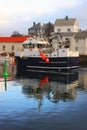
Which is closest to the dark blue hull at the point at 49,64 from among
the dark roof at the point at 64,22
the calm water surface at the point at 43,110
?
the calm water surface at the point at 43,110

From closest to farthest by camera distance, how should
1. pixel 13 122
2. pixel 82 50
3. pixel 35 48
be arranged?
pixel 13 122, pixel 35 48, pixel 82 50

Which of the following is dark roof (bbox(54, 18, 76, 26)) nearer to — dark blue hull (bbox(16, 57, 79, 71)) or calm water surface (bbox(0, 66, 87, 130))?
dark blue hull (bbox(16, 57, 79, 71))

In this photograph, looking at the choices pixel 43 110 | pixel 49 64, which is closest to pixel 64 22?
pixel 49 64

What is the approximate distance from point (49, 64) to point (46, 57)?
3.34ft

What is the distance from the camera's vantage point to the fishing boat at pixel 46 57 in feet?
165

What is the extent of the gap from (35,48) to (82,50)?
1668 inches

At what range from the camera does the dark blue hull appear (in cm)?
5034

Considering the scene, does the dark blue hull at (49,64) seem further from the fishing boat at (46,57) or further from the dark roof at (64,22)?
the dark roof at (64,22)

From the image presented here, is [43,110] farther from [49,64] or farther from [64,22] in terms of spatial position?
[64,22]

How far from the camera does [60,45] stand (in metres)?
54.6

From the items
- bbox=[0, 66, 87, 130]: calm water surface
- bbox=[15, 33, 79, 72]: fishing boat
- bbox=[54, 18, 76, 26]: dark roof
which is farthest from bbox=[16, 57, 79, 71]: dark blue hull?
bbox=[54, 18, 76, 26]: dark roof

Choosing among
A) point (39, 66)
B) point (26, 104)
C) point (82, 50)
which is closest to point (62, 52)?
point (39, 66)

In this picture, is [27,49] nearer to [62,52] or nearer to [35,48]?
[35,48]

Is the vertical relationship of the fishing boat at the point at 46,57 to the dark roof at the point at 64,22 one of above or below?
below
